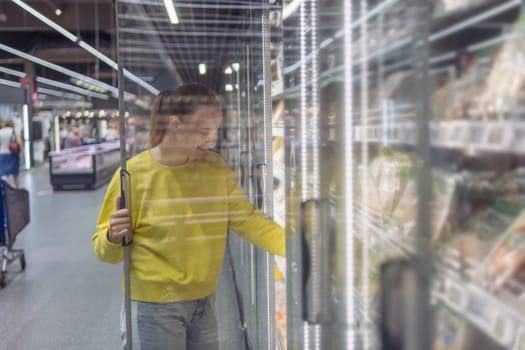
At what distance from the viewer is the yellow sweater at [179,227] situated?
6.72 ft

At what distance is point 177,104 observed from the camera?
6.77ft

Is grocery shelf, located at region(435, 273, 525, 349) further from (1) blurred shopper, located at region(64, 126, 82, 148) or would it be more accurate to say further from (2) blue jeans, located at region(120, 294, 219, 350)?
(1) blurred shopper, located at region(64, 126, 82, 148)

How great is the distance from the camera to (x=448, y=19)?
33.0 inches

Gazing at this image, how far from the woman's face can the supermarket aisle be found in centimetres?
170

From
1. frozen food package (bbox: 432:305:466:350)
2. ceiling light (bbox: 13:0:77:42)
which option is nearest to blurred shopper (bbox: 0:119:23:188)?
ceiling light (bbox: 13:0:77:42)

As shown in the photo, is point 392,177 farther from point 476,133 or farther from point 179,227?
point 179,227

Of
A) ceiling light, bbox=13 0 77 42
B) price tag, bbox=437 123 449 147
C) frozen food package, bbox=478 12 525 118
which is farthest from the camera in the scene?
ceiling light, bbox=13 0 77 42

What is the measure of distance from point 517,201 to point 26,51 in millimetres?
9964

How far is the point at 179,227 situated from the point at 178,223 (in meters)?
0.02

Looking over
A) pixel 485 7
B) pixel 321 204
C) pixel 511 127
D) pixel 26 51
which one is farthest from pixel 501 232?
pixel 26 51

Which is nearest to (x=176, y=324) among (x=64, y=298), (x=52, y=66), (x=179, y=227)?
(x=179, y=227)

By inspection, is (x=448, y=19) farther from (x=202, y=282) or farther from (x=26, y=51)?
(x=26, y=51)

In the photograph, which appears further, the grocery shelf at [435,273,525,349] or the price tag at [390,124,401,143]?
the price tag at [390,124,401,143]

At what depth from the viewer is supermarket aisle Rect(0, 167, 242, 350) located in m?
3.95
